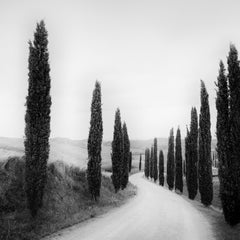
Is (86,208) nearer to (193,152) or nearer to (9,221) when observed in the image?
(9,221)

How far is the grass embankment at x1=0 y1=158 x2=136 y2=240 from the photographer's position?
11945 millimetres

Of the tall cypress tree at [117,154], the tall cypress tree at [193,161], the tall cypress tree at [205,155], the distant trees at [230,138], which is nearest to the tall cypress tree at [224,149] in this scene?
the distant trees at [230,138]

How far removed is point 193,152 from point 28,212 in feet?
77.1

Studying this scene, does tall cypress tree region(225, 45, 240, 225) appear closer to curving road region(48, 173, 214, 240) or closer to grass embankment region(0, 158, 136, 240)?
curving road region(48, 173, 214, 240)

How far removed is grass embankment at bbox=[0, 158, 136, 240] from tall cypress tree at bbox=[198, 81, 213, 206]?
8674mm

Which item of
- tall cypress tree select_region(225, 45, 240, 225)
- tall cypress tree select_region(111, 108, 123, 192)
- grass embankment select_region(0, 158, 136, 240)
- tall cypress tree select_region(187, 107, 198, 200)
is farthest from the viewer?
tall cypress tree select_region(187, 107, 198, 200)

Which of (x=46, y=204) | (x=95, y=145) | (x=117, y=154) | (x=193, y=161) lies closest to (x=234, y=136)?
(x=46, y=204)

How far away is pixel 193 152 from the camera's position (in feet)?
108

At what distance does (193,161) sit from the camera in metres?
32.9

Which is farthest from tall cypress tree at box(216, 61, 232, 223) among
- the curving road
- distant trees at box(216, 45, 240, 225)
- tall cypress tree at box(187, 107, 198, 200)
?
tall cypress tree at box(187, 107, 198, 200)

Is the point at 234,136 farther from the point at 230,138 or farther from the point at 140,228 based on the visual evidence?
the point at 140,228

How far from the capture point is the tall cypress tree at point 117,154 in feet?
102

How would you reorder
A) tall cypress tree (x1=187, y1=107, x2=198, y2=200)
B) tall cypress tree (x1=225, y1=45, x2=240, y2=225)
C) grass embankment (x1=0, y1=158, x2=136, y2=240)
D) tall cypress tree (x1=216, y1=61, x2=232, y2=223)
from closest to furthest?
1. grass embankment (x1=0, y1=158, x2=136, y2=240)
2. tall cypress tree (x1=225, y1=45, x2=240, y2=225)
3. tall cypress tree (x1=216, y1=61, x2=232, y2=223)
4. tall cypress tree (x1=187, y1=107, x2=198, y2=200)

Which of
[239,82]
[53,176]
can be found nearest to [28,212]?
[53,176]
